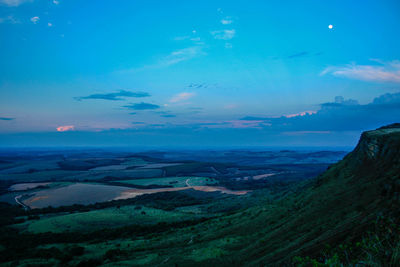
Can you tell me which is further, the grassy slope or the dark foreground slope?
the grassy slope

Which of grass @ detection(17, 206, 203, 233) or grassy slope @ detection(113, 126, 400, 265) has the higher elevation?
grassy slope @ detection(113, 126, 400, 265)

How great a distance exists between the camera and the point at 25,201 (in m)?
72.2

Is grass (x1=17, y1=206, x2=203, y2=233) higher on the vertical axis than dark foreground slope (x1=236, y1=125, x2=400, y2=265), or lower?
lower

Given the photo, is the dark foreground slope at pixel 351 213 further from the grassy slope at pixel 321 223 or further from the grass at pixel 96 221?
the grass at pixel 96 221

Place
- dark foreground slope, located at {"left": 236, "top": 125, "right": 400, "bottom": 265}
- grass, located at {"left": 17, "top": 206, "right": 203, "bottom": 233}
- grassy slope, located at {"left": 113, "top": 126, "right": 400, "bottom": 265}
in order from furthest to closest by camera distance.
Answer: grass, located at {"left": 17, "top": 206, "right": 203, "bottom": 233} < grassy slope, located at {"left": 113, "top": 126, "right": 400, "bottom": 265} < dark foreground slope, located at {"left": 236, "top": 125, "right": 400, "bottom": 265}

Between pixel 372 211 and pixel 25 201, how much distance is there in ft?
287

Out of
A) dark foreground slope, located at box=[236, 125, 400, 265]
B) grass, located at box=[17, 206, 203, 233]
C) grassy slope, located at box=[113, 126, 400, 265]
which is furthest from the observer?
grass, located at box=[17, 206, 203, 233]

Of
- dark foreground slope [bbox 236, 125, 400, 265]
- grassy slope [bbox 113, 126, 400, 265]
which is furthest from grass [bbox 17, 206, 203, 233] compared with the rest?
dark foreground slope [bbox 236, 125, 400, 265]

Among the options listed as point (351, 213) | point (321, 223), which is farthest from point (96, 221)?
point (351, 213)

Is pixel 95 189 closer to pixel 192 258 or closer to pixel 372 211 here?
pixel 192 258

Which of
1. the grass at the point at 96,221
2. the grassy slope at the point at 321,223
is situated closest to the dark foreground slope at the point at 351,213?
the grassy slope at the point at 321,223

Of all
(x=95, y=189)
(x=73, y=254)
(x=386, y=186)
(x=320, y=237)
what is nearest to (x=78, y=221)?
(x=73, y=254)

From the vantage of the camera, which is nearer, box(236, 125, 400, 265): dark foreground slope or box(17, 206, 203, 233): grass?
box(236, 125, 400, 265): dark foreground slope

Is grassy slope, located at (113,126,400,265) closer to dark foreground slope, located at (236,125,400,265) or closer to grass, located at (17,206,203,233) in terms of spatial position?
dark foreground slope, located at (236,125,400,265)
